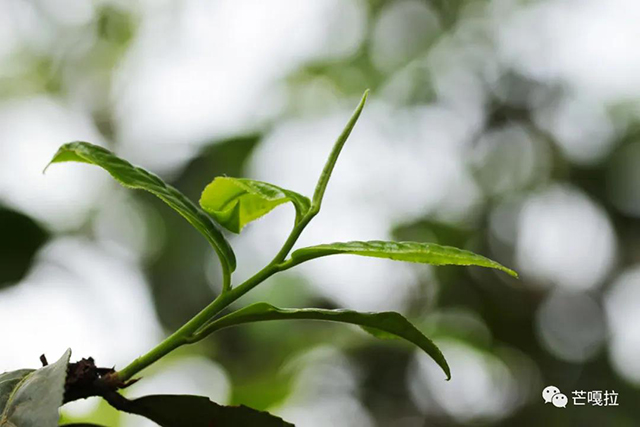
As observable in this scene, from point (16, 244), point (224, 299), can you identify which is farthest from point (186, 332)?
point (16, 244)

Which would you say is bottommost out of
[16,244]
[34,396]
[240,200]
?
[34,396]

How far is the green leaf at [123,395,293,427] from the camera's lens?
0.27 metres

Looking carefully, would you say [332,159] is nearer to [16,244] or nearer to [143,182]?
[143,182]

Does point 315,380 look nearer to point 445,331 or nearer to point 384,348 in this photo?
point 384,348

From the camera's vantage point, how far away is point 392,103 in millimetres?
2865

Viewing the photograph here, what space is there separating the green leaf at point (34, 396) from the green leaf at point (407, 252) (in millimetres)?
98

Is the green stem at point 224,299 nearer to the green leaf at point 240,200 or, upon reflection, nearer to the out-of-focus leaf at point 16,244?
the green leaf at point 240,200

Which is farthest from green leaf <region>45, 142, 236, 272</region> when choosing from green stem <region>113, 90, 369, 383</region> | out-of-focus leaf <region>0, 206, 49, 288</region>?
out-of-focus leaf <region>0, 206, 49, 288</region>

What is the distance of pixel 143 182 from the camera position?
287mm

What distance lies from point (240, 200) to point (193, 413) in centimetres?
9

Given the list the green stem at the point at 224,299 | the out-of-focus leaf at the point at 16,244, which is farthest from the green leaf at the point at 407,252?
the out-of-focus leaf at the point at 16,244

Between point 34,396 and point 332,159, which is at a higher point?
point 332,159

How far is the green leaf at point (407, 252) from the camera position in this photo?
27cm

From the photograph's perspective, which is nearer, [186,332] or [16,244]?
[186,332]
